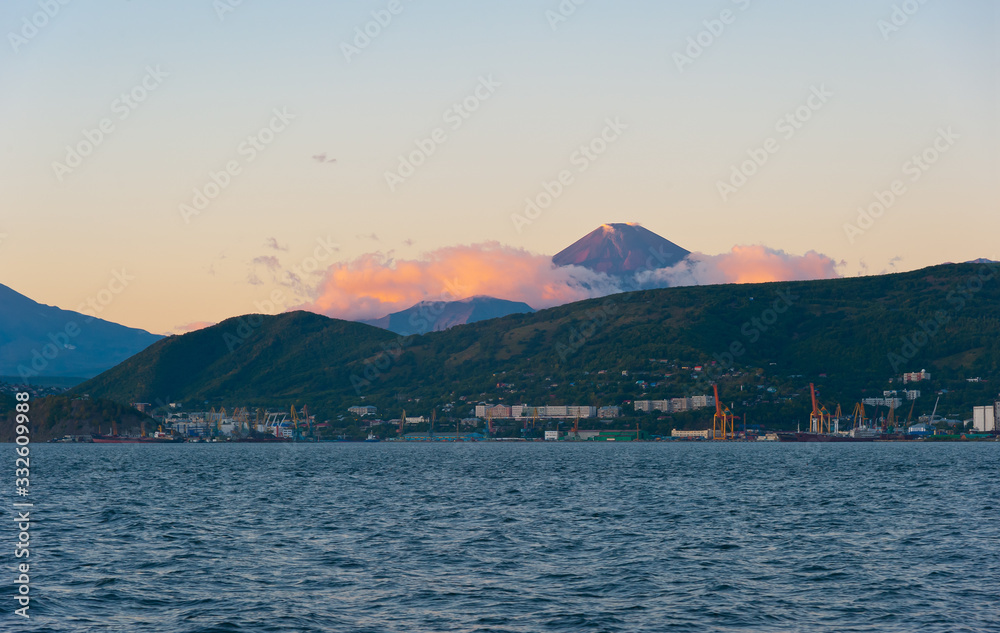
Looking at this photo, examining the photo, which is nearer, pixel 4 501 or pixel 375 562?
pixel 375 562

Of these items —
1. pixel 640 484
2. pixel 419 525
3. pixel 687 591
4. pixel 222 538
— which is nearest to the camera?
pixel 687 591

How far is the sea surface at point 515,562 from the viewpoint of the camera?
33375 millimetres

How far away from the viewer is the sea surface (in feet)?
109

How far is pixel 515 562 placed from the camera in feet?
147

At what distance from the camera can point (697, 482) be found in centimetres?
10306

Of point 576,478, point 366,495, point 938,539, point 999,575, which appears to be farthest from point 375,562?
point 576,478

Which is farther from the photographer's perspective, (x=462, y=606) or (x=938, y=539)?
(x=938, y=539)

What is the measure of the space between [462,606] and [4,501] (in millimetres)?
59647

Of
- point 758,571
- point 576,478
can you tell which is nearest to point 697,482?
point 576,478

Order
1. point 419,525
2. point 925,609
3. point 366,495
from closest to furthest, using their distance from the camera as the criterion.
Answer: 1. point 925,609
2. point 419,525
3. point 366,495

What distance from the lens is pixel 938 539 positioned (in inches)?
2057

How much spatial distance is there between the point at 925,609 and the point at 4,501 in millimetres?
72770

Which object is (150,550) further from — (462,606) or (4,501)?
(4,501)

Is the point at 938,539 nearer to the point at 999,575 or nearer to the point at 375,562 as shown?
the point at 999,575
